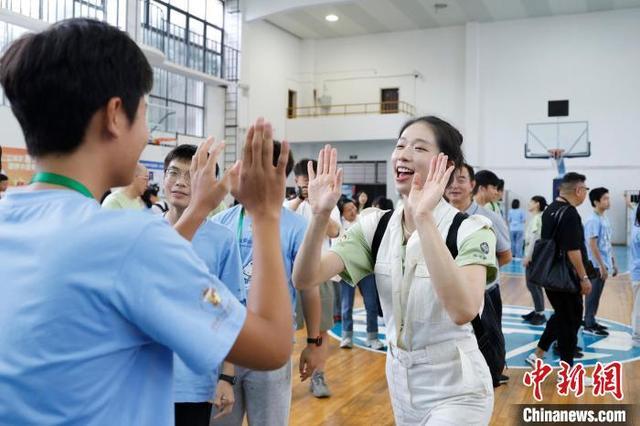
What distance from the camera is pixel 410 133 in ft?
6.88

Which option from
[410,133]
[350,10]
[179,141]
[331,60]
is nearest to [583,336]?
[410,133]

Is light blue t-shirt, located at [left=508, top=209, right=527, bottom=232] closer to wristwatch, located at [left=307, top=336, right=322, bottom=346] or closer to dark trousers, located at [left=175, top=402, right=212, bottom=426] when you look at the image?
wristwatch, located at [left=307, top=336, right=322, bottom=346]

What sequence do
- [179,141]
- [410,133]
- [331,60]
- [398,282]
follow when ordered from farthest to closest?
1. [331,60]
2. [179,141]
3. [410,133]
4. [398,282]

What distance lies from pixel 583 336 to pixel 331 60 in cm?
1647

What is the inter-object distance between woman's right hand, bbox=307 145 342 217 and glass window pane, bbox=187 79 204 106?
51.9 feet

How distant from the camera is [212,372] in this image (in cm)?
206

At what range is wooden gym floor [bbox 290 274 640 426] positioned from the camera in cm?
414

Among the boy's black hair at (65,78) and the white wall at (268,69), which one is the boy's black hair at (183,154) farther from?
the white wall at (268,69)

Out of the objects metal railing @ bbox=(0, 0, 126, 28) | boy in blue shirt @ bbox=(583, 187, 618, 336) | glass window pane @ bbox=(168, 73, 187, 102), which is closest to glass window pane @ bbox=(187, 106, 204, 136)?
glass window pane @ bbox=(168, 73, 187, 102)

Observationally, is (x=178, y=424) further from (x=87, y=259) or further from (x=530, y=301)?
(x=530, y=301)

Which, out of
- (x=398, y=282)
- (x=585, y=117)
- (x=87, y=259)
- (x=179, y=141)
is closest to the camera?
(x=87, y=259)

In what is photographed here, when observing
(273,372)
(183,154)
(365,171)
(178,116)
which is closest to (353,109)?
(365,171)

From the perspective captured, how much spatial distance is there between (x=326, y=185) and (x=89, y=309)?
1.07 metres

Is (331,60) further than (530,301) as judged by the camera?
Yes
